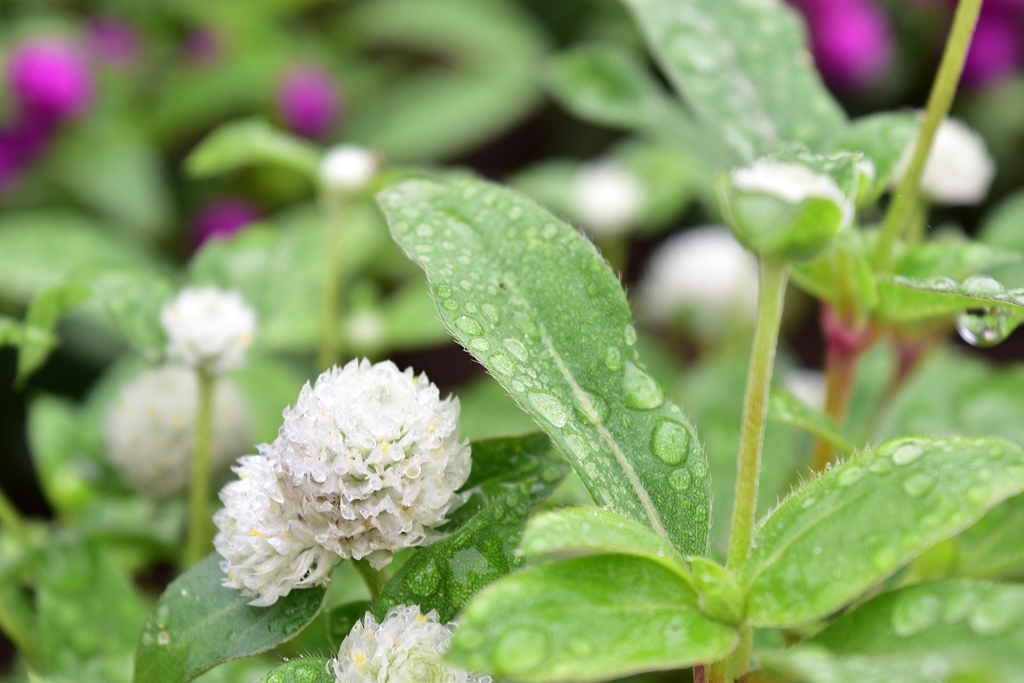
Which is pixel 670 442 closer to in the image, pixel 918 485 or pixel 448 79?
pixel 918 485

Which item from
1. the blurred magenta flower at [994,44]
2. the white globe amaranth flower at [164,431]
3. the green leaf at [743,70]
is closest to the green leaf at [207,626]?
the white globe amaranth flower at [164,431]

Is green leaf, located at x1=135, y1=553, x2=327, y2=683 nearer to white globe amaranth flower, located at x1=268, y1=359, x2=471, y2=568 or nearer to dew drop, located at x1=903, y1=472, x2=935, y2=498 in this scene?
white globe amaranth flower, located at x1=268, y1=359, x2=471, y2=568

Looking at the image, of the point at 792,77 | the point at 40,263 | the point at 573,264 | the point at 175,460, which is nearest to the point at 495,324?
the point at 573,264

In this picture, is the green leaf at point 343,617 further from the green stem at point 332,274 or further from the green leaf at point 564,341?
the green stem at point 332,274

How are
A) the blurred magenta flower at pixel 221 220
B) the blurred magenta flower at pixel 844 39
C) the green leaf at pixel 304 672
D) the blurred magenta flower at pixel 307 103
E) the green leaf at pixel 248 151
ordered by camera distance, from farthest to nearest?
the blurred magenta flower at pixel 844 39 → the blurred magenta flower at pixel 307 103 → the blurred magenta flower at pixel 221 220 → the green leaf at pixel 248 151 → the green leaf at pixel 304 672

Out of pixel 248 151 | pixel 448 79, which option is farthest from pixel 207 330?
pixel 448 79

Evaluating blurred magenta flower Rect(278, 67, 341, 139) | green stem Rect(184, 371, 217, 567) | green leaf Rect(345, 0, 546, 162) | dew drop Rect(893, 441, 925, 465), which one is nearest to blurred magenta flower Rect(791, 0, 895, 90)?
green leaf Rect(345, 0, 546, 162)
